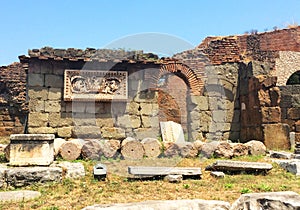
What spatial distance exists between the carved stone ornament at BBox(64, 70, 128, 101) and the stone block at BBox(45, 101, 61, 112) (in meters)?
0.31

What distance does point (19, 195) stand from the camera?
15.5 ft

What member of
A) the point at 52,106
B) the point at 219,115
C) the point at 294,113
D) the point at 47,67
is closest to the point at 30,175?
the point at 52,106

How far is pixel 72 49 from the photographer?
945 centimetres

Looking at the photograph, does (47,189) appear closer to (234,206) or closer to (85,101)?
(234,206)

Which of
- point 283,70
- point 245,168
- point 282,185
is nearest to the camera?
point 282,185

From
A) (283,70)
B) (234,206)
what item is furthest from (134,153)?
(283,70)

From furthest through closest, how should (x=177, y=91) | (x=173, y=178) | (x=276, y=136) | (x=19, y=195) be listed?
(x=177, y=91) < (x=276, y=136) < (x=173, y=178) < (x=19, y=195)

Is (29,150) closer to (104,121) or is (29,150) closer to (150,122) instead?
(104,121)

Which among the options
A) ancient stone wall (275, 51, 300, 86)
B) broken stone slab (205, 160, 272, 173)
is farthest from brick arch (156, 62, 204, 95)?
ancient stone wall (275, 51, 300, 86)

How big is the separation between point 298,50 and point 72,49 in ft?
51.4

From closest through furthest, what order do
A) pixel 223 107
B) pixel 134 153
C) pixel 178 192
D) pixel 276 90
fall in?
pixel 178 192 < pixel 134 153 < pixel 276 90 < pixel 223 107

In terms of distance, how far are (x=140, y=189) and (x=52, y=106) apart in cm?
494

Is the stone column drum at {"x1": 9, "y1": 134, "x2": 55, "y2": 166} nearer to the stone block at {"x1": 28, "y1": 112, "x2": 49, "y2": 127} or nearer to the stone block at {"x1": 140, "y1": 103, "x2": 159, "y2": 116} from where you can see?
the stone block at {"x1": 28, "y1": 112, "x2": 49, "y2": 127}

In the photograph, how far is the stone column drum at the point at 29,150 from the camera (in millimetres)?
5910
